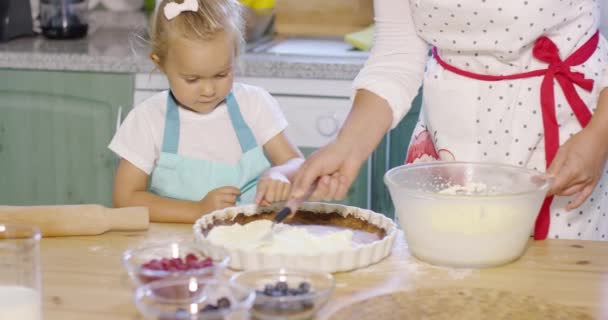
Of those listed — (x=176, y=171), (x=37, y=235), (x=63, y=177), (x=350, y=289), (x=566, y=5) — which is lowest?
(x=63, y=177)

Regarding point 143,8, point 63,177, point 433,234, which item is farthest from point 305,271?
point 143,8

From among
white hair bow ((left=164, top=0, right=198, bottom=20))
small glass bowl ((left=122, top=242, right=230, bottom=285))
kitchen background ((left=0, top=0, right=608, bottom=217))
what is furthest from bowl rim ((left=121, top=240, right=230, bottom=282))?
kitchen background ((left=0, top=0, right=608, bottom=217))

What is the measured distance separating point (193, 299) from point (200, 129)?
41.1 inches

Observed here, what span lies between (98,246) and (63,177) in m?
1.37

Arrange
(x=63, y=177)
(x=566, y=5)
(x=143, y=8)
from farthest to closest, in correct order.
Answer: (x=143, y=8), (x=63, y=177), (x=566, y=5)

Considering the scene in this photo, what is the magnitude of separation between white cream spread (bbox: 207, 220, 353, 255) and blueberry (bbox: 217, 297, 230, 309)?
0.30 metres

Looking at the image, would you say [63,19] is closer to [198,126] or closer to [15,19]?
[15,19]

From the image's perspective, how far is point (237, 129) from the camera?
2.11 meters

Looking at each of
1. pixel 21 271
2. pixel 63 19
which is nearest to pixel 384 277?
pixel 21 271

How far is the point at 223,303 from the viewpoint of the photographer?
41.6 inches

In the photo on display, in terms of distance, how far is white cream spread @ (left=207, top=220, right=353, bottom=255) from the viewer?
1.38m

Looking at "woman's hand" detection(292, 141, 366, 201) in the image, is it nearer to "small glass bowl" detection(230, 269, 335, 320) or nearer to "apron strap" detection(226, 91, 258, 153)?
"small glass bowl" detection(230, 269, 335, 320)

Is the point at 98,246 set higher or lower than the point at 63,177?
higher

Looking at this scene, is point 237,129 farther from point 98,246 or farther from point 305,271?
point 305,271
